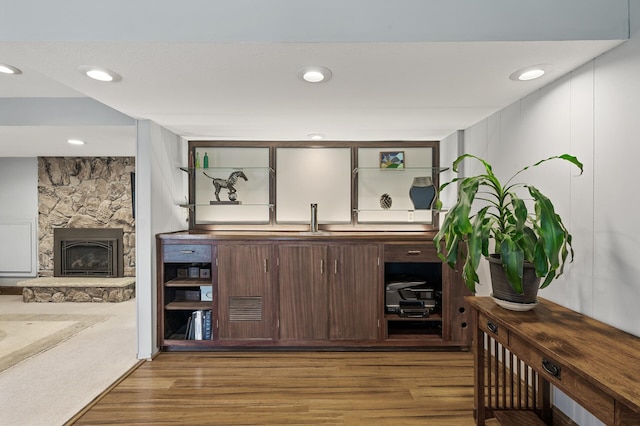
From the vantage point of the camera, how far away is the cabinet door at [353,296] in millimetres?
2998

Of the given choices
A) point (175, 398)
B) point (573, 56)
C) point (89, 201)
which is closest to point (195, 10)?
point (573, 56)

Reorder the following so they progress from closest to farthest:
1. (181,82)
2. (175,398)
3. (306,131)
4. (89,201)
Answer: (181,82) → (175,398) → (306,131) → (89,201)

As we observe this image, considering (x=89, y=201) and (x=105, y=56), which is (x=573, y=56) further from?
(x=89, y=201)

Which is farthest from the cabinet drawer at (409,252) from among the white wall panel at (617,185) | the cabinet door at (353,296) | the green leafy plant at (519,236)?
the white wall panel at (617,185)

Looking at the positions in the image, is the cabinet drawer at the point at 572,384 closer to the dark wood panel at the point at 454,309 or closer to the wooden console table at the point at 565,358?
the wooden console table at the point at 565,358

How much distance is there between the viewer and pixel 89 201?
509 centimetres

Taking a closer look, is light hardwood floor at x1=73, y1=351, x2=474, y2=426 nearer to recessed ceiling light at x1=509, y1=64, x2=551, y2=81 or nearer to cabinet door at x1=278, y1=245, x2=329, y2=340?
cabinet door at x1=278, y1=245, x2=329, y2=340

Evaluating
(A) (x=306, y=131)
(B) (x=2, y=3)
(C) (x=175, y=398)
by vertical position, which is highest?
(B) (x=2, y=3)

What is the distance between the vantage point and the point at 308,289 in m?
3.00

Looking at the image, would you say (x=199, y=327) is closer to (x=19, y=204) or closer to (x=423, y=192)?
(x=423, y=192)

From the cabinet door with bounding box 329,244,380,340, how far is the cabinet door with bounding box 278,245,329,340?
82 mm

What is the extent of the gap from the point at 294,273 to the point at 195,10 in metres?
2.12

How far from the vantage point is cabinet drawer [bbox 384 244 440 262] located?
3.00 metres

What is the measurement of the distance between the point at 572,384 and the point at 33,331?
15.6ft
